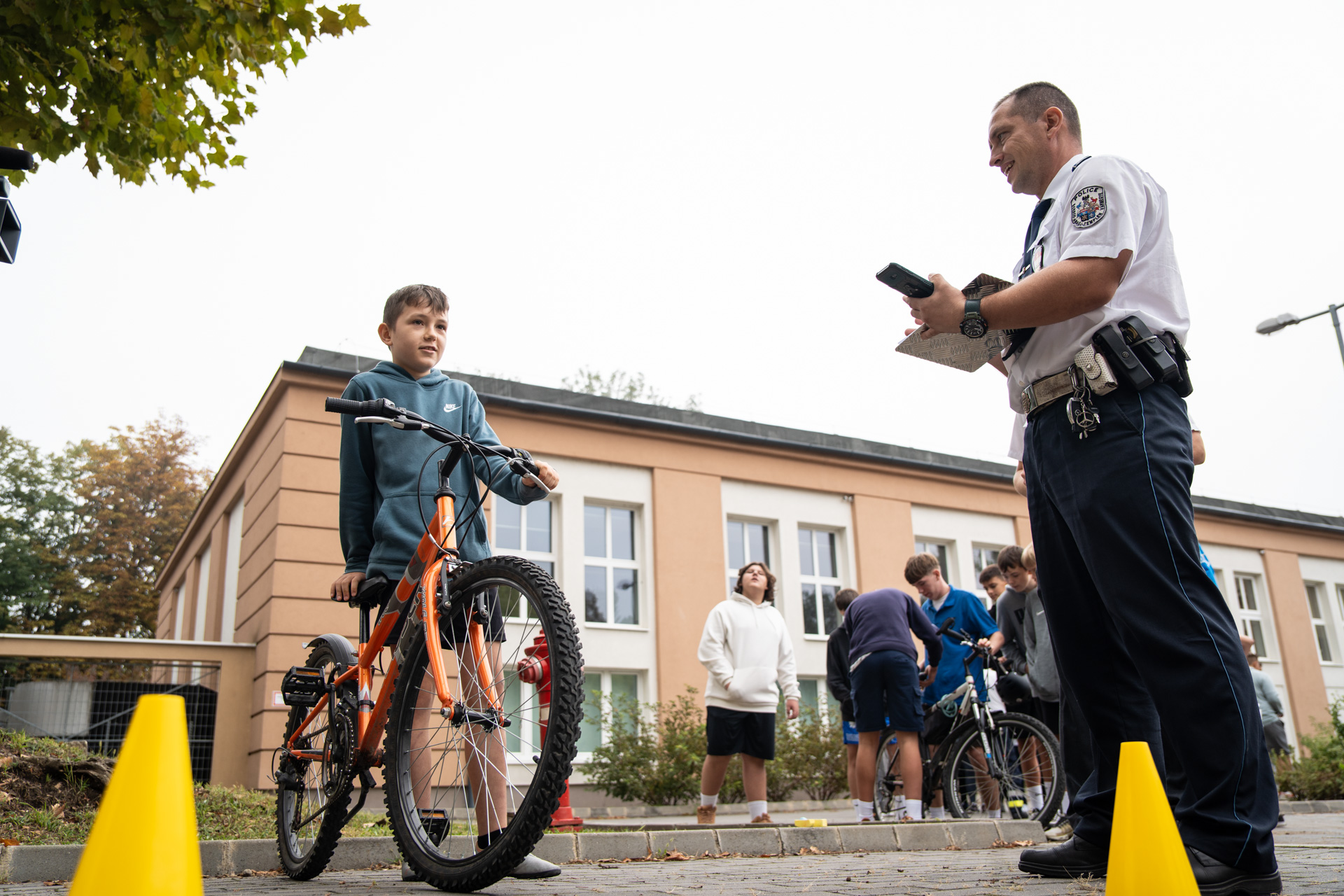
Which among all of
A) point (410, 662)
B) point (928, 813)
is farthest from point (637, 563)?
point (410, 662)

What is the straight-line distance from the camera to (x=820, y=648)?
1966 centimetres

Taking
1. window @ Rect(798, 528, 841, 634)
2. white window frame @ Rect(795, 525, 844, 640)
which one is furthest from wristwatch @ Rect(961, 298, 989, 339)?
window @ Rect(798, 528, 841, 634)

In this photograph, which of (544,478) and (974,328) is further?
(544,478)

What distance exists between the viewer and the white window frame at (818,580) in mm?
19984

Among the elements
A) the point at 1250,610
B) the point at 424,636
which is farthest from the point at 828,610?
the point at 424,636

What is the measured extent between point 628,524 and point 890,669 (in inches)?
439

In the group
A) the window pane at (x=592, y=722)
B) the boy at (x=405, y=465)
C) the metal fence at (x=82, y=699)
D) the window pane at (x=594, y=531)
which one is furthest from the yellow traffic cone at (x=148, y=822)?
the window pane at (x=594, y=531)

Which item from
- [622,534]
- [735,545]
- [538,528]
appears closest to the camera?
[538,528]

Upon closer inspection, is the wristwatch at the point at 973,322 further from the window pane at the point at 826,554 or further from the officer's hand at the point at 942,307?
the window pane at the point at 826,554

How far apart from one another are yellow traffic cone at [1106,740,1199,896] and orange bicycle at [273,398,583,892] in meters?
1.35

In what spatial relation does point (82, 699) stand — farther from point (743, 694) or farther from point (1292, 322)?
point (1292, 322)

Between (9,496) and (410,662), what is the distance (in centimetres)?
4295

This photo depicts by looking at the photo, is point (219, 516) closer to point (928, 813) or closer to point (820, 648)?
point (820, 648)

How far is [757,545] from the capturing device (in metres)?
20.0
